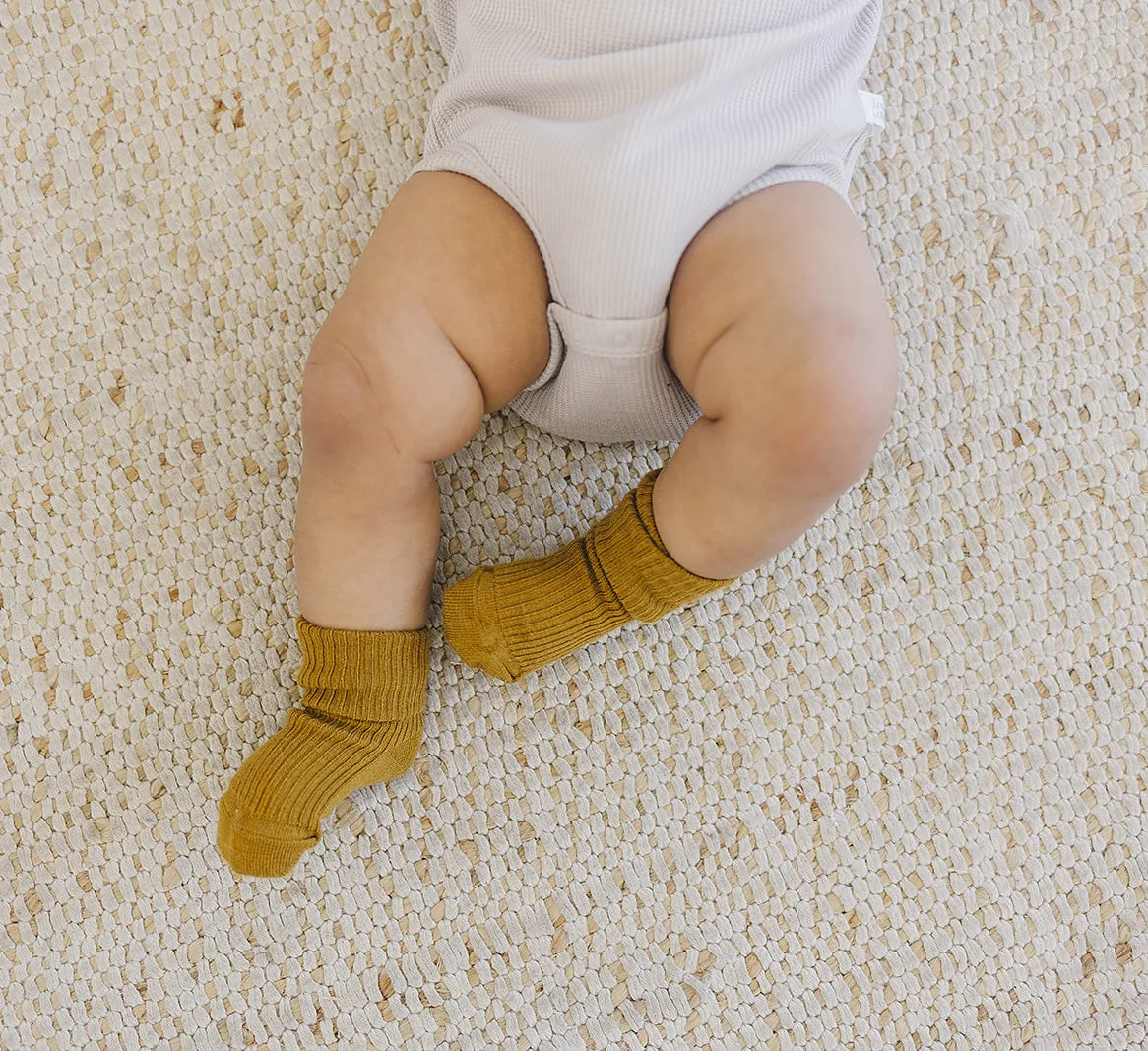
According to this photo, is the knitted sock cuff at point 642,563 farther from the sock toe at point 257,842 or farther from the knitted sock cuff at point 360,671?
the sock toe at point 257,842

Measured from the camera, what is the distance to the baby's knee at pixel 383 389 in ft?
1.95

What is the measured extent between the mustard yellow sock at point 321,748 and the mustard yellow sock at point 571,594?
5 centimetres

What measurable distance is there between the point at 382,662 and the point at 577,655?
0.49ft

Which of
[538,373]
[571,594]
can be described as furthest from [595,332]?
[571,594]

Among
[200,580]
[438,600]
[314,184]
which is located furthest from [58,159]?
[438,600]

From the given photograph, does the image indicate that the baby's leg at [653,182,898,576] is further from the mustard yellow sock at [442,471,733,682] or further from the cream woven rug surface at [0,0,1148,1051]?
the cream woven rug surface at [0,0,1148,1051]

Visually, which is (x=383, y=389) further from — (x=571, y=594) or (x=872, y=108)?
(x=872, y=108)

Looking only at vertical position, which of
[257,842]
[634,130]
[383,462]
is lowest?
[257,842]

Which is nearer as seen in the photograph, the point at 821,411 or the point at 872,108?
the point at 821,411

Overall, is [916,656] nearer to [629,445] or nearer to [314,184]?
[629,445]

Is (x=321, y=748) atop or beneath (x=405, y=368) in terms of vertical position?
beneath

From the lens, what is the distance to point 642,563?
63 cm

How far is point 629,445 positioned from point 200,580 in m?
0.33

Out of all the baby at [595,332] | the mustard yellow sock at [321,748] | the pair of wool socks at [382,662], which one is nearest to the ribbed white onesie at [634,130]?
the baby at [595,332]
